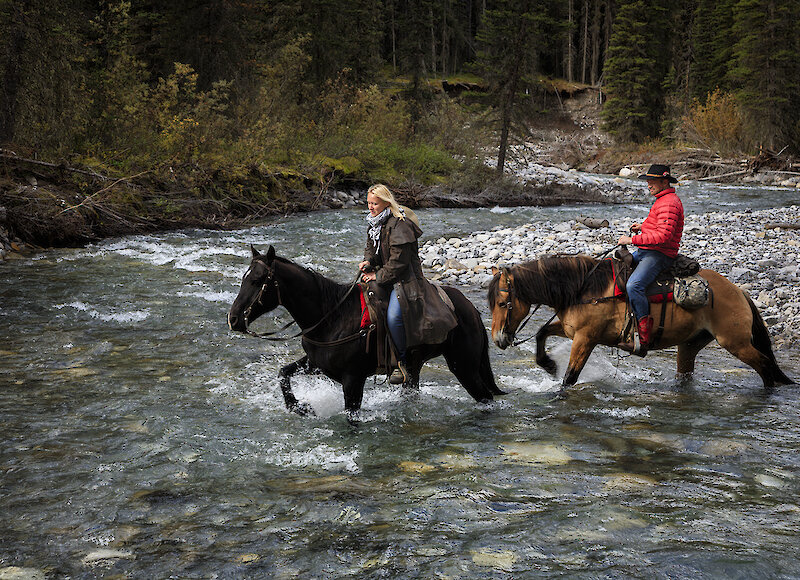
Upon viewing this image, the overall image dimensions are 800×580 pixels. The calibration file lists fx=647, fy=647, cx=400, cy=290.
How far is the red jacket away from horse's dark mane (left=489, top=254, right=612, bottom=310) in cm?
49

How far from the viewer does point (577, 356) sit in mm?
6961

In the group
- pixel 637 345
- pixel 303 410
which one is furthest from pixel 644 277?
pixel 303 410

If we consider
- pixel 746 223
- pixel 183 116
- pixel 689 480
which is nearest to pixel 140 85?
pixel 183 116

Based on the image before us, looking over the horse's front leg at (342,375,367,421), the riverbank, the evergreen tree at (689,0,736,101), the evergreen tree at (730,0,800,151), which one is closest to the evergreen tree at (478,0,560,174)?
the riverbank

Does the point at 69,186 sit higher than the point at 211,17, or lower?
lower

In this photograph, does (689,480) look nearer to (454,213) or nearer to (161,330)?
(161,330)

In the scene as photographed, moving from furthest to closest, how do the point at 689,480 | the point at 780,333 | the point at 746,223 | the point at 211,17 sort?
the point at 211,17 < the point at 746,223 < the point at 780,333 < the point at 689,480

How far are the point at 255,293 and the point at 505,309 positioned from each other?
8.57 ft

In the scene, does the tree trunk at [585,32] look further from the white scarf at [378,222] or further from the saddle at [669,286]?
the white scarf at [378,222]

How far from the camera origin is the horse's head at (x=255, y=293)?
550 cm

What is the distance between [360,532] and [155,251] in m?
12.2

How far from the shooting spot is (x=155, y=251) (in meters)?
14.6

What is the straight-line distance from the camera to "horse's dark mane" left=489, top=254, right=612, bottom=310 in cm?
683

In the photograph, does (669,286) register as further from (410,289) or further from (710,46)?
(710,46)
